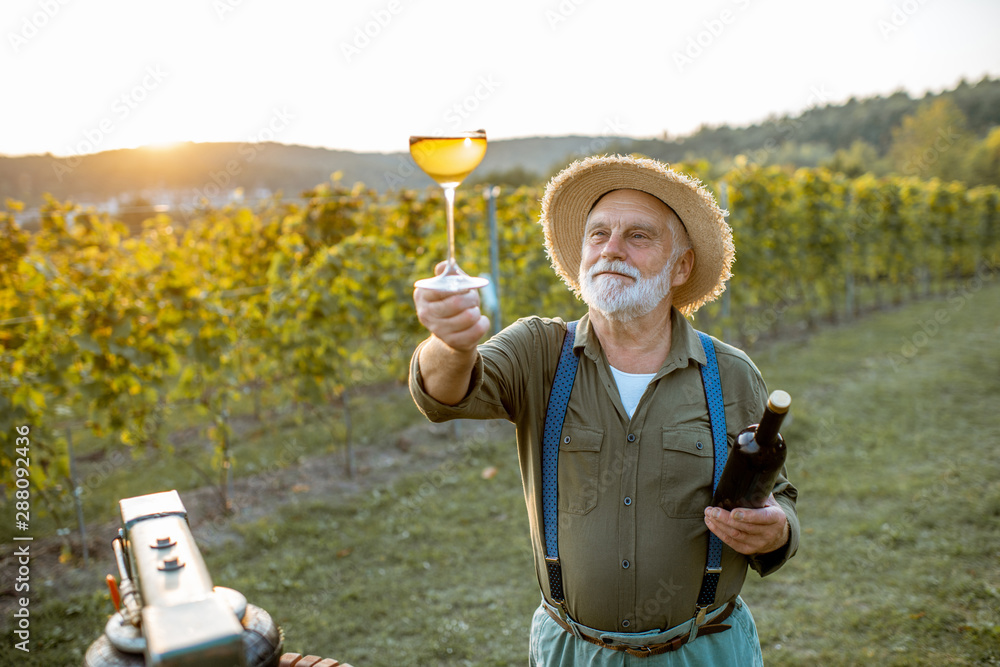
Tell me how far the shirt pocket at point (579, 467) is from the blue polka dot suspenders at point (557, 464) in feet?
0.07

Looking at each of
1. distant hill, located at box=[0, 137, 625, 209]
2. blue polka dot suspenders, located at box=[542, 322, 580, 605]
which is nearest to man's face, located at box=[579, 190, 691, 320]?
blue polka dot suspenders, located at box=[542, 322, 580, 605]

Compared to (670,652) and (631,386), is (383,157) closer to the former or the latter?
(631,386)

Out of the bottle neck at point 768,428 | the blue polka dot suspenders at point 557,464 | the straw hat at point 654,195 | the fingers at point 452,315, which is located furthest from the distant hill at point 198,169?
the bottle neck at point 768,428

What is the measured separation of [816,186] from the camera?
39.7 ft

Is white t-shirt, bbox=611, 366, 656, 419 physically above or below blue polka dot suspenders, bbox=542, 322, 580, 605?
above

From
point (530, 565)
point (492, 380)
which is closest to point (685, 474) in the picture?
point (492, 380)

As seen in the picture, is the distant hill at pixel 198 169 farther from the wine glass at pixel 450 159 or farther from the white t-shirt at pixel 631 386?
the white t-shirt at pixel 631 386

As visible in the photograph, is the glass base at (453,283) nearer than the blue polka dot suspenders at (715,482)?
Yes

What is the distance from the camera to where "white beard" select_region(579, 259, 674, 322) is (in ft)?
6.22

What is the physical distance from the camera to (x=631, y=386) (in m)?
1.92

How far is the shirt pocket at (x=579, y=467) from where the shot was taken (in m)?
1.83

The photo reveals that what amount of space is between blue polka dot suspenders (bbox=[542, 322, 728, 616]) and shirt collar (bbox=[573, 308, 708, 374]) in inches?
2.1

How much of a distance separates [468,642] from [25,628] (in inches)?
95.8

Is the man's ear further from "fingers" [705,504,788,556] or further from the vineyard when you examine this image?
the vineyard
